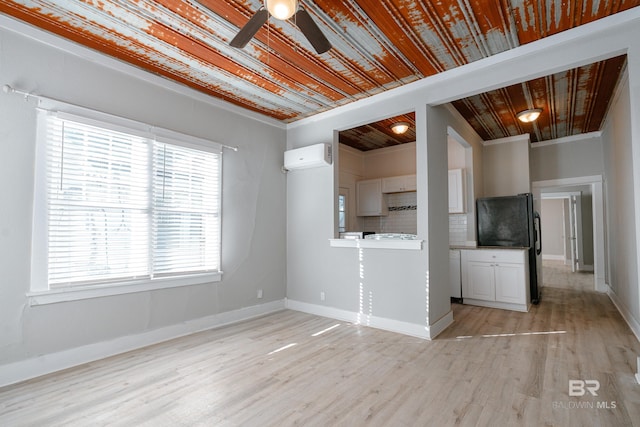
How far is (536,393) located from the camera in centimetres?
236

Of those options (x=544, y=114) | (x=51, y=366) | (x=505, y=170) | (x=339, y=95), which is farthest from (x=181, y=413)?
(x=505, y=170)

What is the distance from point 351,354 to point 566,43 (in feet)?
11.1

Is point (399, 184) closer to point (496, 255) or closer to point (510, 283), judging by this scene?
point (496, 255)

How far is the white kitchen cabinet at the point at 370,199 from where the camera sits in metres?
6.43

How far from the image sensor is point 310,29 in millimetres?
2205

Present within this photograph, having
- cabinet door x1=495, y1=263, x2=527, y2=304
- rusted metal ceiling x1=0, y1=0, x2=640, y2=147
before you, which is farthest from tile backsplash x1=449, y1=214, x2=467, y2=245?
rusted metal ceiling x1=0, y1=0, x2=640, y2=147

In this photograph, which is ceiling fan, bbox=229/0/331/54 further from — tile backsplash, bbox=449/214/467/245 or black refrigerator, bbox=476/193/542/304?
tile backsplash, bbox=449/214/467/245

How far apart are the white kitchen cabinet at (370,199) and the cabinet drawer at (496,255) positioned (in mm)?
1820

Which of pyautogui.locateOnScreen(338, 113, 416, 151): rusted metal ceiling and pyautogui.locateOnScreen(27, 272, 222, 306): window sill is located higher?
pyautogui.locateOnScreen(338, 113, 416, 151): rusted metal ceiling

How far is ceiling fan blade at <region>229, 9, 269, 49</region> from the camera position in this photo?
209 cm

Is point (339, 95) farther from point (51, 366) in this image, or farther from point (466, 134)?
point (51, 366)

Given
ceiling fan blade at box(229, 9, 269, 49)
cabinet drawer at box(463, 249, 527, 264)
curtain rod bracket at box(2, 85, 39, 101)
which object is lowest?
cabinet drawer at box(463, 249, 527, 264)

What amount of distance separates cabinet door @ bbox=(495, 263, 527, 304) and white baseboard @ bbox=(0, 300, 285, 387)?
365cm

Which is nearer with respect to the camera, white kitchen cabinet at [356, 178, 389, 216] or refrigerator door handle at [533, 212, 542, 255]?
refrigerator door handle at [533, 212, 542, 255]
